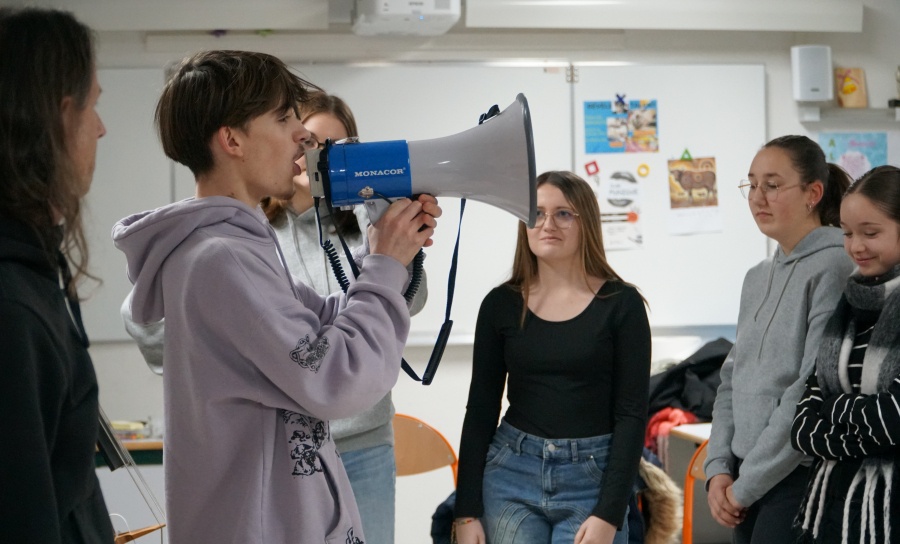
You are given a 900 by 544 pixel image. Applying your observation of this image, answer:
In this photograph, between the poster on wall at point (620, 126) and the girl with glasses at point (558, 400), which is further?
the poster on wall at point (620, 126)

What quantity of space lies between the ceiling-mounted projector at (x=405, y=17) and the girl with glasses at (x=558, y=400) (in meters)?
2.03

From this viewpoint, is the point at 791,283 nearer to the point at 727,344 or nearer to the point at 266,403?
the point at 266,403

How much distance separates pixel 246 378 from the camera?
1312 mm

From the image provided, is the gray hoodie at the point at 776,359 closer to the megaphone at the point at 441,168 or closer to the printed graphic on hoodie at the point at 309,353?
the megaphone at the point at 441,168

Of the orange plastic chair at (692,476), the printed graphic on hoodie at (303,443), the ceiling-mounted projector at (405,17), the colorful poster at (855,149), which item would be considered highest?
the ceiling-mounted projector at (405,17)

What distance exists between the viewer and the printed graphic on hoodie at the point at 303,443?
131cm

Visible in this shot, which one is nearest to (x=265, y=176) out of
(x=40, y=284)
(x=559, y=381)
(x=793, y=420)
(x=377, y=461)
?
(x=40, y=284)

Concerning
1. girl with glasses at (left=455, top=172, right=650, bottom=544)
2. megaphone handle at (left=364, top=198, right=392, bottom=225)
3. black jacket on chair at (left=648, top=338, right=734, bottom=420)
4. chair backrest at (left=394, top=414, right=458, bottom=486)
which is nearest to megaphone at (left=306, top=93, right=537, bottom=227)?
megaphone handle at (left=364, top=198, right=392, bottom=225)

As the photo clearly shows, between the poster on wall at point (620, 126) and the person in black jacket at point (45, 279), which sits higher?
the poster on wall at point (620, 126)

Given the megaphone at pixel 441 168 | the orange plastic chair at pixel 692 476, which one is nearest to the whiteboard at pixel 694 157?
the orange plastic chair at pixel 692 476

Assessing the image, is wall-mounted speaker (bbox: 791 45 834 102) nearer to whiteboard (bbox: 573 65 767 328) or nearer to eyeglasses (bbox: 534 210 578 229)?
whiteboard (bbox: 573 65 767 328)

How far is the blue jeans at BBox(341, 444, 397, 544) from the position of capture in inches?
77.5

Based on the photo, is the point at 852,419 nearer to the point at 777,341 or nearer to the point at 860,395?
the point at 860,395

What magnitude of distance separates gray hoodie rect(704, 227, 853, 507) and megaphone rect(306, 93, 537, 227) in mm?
927
